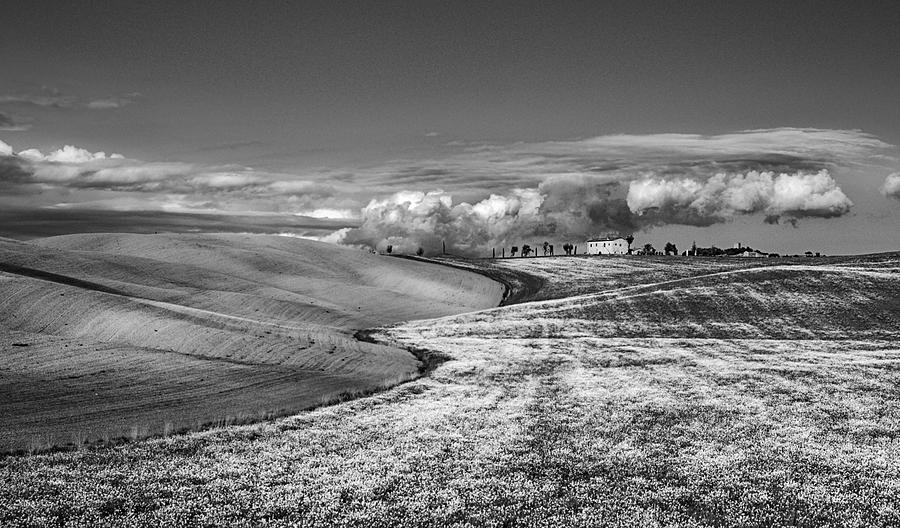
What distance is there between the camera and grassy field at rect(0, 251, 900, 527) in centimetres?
1577

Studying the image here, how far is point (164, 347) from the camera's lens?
44.3m

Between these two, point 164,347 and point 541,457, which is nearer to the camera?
point 541,457

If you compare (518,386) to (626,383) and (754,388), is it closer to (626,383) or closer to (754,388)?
(626,383)

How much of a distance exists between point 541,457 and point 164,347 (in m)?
32.0

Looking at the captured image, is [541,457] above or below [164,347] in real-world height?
above

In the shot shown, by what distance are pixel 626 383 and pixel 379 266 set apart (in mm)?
92492

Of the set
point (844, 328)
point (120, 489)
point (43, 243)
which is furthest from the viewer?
point (43, 243)

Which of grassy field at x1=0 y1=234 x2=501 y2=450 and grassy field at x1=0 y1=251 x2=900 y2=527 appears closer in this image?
grassy field at x1=0 y1=251 x2=900 y2=527

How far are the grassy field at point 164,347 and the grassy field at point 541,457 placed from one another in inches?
167

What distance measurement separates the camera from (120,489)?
17.0 meters

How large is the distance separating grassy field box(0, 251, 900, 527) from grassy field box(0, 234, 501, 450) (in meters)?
4.23

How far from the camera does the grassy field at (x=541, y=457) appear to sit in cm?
1577

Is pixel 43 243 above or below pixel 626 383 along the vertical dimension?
above

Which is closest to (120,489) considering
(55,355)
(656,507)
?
(656,507)
